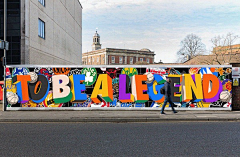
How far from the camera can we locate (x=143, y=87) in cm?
1390

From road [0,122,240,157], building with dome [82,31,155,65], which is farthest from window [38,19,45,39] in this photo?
building with dome [82,31,155,65]

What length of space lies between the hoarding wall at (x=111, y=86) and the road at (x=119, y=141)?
453 cm

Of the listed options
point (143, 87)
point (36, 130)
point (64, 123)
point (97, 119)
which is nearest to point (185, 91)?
point (143, 87)

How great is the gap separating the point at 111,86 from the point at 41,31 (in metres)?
15.6

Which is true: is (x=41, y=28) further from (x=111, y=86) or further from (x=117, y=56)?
(x=117, y=56)

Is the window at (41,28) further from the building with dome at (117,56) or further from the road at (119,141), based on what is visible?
the building with dome at (117,56)

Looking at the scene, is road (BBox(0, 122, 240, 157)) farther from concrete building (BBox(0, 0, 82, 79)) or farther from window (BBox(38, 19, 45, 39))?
window (BBox(38, 19, 45, 39))

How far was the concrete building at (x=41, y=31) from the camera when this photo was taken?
70.0ft

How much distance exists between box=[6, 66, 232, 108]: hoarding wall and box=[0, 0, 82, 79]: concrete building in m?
8.21

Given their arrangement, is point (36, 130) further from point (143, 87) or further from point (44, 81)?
point (143, 87)

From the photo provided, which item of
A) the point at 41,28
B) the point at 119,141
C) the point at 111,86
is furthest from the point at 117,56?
the point at 119,141

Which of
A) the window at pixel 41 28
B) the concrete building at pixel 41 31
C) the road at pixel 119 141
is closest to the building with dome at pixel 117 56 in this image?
the concrete building at pixel 41 31

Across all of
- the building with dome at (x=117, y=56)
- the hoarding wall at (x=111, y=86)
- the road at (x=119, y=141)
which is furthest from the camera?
the building with dome at (x=117, y=56)

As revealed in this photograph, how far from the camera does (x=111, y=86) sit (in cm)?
1395
